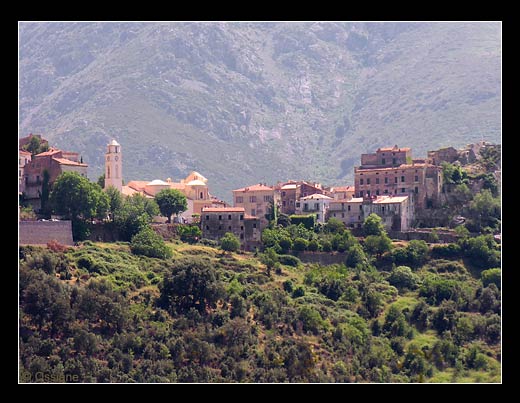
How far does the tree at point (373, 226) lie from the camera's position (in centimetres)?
11119

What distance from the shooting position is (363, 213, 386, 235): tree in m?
111

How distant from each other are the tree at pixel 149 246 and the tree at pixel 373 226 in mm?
13151

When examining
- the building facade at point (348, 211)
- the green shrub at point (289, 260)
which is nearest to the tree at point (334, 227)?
the building facade at point (348, 211)

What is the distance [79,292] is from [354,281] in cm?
1866

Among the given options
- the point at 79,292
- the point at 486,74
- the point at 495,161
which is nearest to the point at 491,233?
the point at 495,161

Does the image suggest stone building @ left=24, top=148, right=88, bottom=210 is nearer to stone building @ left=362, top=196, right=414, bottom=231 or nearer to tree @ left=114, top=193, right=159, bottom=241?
tree @ left=114, top=193, right=159, bottom=241

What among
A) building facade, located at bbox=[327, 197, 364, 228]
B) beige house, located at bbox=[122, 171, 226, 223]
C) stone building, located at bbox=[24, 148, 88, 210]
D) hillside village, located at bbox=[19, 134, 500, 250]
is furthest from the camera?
beige house, located at bbox=[122, 171, 226, 223]

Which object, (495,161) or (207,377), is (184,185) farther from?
(207,377)

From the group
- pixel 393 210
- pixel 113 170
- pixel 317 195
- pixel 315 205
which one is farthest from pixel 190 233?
pixel 393 210

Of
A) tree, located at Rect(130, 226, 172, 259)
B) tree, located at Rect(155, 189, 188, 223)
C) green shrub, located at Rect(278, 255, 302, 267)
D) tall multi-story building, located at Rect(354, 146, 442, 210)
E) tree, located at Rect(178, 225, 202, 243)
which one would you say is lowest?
green shrub, located at Rect(278, 255, 302, 267)

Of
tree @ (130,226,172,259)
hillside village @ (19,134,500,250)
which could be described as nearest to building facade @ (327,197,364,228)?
hillside village @ (19,134,500,250)

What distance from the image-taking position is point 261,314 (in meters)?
97.8

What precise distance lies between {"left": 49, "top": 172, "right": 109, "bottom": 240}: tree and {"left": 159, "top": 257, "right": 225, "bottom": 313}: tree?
880cm

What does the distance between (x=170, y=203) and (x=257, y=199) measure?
6126 millimetres
